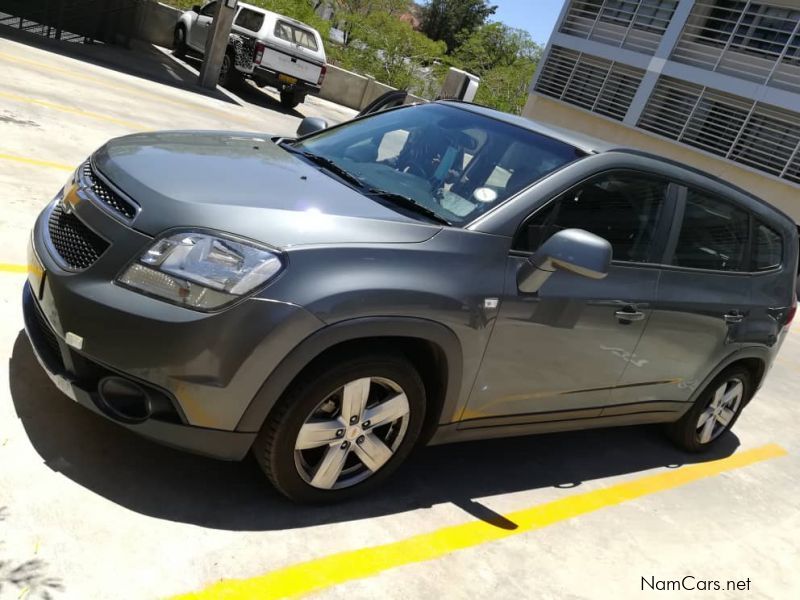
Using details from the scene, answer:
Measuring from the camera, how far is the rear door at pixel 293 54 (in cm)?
1544

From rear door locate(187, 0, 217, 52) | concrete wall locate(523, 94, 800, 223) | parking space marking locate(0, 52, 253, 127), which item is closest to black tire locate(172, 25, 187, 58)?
rear door locate(187, 0, 217, 52)

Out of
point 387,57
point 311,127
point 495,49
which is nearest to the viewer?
point 311,127

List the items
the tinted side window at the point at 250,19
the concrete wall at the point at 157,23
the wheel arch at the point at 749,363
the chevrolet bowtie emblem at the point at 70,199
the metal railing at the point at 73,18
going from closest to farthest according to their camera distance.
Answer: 1. the chevrolet bowtie emblem at the point at 70,199
2. the wheel arch at the point at 749,363
3. the metal railing at the point at 73,18
4. the tinted side window at the point at 250,19
5. the concrete wall at the point at 157,23

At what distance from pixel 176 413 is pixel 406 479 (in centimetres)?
136

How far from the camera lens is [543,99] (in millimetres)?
25844

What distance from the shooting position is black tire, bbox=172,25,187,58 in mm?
18344

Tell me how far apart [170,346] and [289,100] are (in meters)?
15.4

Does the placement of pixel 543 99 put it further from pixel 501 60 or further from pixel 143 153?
pixel 143 153

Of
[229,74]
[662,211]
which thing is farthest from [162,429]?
[229,74]

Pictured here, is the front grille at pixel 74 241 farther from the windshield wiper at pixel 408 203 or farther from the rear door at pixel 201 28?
the rear door at pixel 201 28

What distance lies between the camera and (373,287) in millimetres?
2670

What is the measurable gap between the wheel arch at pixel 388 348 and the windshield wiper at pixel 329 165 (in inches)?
32.2

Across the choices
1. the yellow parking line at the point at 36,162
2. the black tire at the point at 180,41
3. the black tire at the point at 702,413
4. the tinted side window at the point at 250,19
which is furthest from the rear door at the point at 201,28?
the black tire at the point at 702,413

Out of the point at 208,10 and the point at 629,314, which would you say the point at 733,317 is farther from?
the point at 208,10
